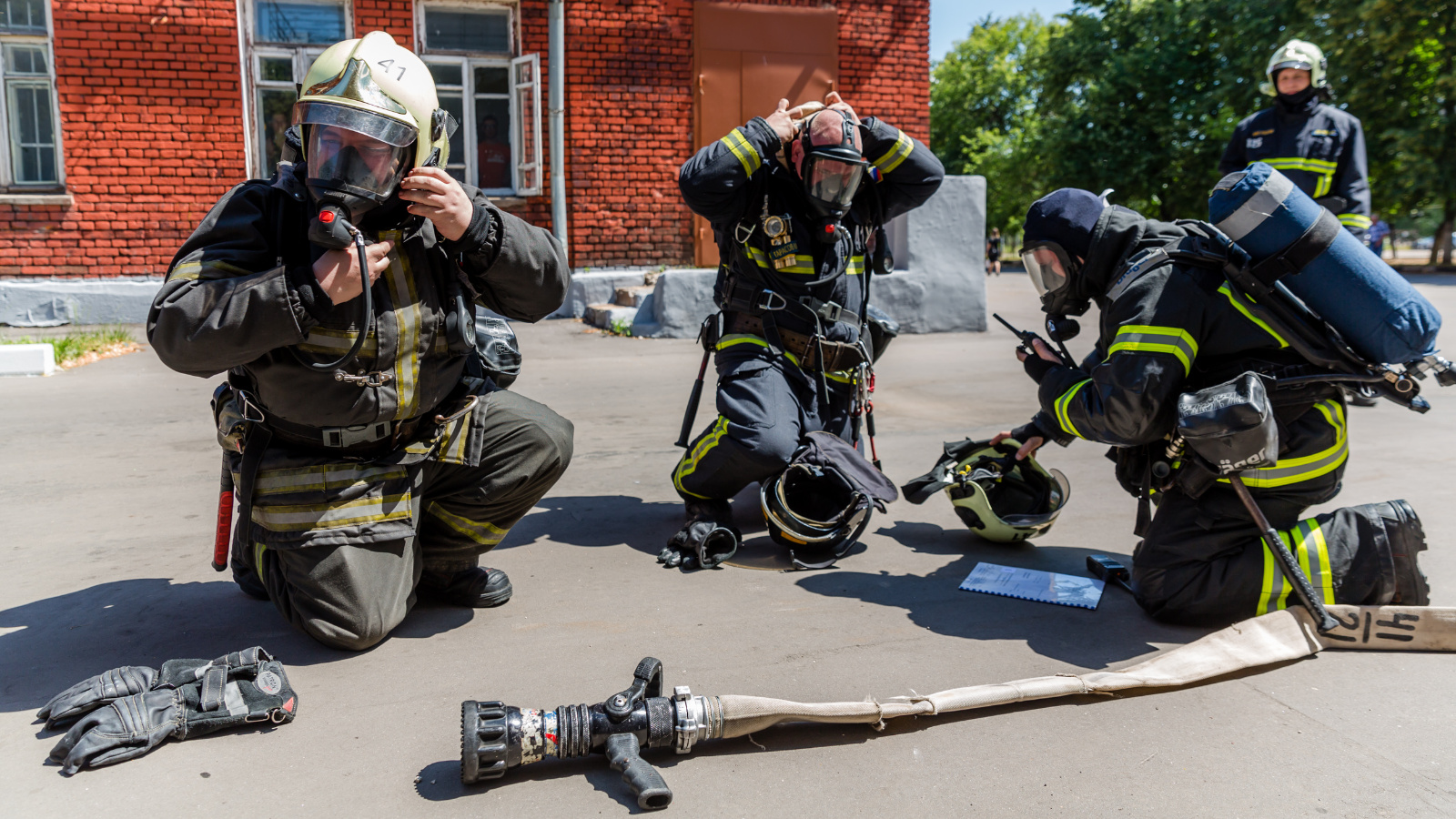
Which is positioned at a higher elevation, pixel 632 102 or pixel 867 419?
pixel 632 102

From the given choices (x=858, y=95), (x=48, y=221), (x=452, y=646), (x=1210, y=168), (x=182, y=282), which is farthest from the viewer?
(x=1210, y=168)

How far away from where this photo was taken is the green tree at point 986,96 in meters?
48.0

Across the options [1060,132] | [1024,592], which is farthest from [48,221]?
[1060,132]

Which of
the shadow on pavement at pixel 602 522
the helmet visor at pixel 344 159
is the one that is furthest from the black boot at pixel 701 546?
the helmet visor at pixel 344 159

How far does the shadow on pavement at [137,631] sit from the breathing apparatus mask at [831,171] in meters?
2.12

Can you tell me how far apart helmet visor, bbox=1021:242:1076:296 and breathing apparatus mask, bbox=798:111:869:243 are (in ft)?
3.14

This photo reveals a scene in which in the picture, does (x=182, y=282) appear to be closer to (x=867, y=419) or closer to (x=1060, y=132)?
(x=867, y=419)

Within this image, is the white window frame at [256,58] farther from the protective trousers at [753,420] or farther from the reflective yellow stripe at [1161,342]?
the reflective yellow stripe at [1161,342]

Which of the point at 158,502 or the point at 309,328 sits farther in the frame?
the point at 158,502

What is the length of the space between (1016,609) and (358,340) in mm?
2224

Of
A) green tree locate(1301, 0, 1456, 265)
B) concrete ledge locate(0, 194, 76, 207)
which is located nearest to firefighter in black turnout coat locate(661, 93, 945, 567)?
concrete ledge locate(0, 194, 76, 207)

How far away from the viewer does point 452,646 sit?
10.1 ft

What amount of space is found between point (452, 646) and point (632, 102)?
9748 mm

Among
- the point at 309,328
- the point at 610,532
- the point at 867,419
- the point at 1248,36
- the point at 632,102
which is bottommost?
the point at 610,532
